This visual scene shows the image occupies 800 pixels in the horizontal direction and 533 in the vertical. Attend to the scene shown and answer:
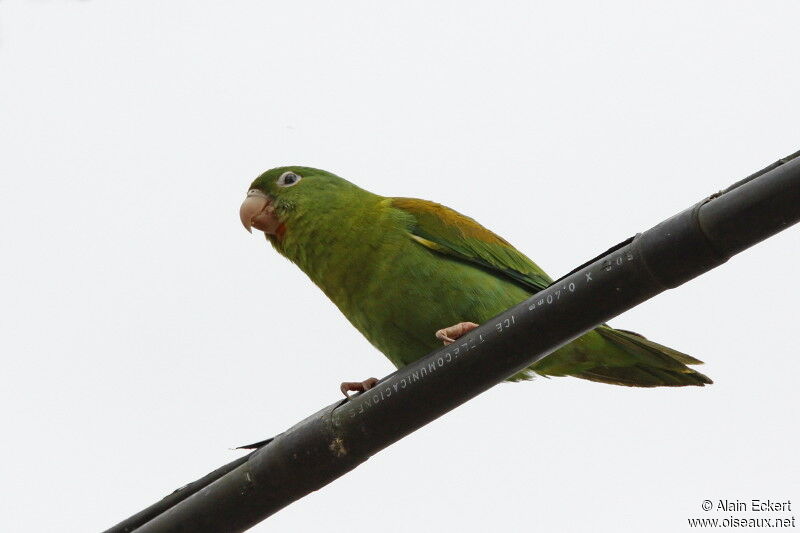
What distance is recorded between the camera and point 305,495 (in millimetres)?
3760

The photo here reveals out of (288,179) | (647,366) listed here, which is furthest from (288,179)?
(647,366)

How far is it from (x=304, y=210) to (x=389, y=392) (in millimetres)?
2646

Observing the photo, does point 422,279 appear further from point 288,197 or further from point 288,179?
point 288,179

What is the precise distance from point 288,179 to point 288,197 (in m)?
0.24

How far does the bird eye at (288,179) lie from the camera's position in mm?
6375

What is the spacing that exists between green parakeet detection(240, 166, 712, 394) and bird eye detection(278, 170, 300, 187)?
0.25m

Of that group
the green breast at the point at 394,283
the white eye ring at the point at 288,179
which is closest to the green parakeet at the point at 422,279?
the green breast at the point at 394,283

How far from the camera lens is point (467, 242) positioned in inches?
224

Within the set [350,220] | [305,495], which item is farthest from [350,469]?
[350,220]

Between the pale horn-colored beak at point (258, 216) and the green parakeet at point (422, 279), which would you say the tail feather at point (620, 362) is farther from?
the pale horn-colored beak at point (258, 216)

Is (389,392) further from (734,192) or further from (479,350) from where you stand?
(734,192)

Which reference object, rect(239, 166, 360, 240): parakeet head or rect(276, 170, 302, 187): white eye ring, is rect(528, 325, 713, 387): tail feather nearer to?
rect(239, 166, 360, 240): parakeet head

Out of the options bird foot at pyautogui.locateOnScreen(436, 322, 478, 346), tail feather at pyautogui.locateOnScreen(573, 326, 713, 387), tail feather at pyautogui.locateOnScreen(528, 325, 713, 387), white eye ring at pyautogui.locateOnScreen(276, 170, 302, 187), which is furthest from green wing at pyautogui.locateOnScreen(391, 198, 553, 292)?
white eye ring at pyautogui.locateOnScreen(276, 170, 302, 187)

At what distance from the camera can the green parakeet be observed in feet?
17.7
